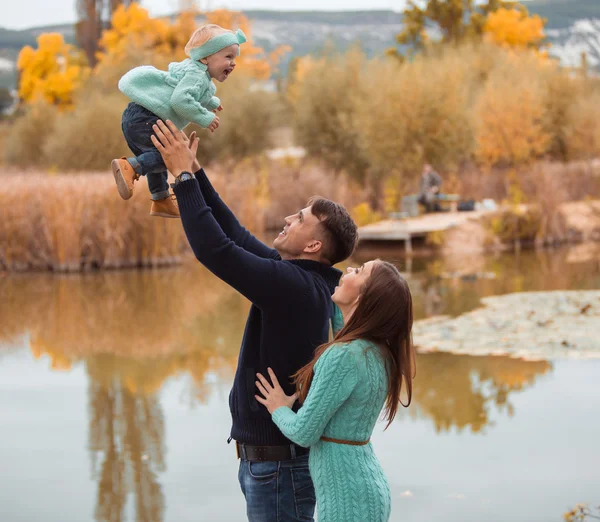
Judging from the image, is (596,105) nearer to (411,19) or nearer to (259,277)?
(411,19)

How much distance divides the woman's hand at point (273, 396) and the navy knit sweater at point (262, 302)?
52mm

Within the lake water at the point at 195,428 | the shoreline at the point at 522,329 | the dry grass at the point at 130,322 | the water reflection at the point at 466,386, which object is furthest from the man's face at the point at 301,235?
the shoreline at the point at 522,329

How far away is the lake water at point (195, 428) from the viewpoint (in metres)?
4.72

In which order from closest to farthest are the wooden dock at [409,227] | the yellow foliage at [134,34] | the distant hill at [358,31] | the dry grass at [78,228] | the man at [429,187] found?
the dry grass at [78,228], the wooden dock at [409,227], the man at [429,187], the yellow foliage at [134,34], the distant hill at [358,31]

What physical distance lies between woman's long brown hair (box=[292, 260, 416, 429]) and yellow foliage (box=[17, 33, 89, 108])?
33.7 meters

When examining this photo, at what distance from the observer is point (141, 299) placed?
11.2 meters

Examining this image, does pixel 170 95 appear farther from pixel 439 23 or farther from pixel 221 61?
pixel 439 23

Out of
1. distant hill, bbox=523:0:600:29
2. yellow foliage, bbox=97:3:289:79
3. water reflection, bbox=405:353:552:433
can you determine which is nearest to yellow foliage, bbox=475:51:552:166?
yellow foliage, bbox=97:3:289:79

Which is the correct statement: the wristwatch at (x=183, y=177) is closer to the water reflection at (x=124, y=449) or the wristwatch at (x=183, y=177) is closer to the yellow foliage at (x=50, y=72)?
the water reflection at (x=124, y=449)

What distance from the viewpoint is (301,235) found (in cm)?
254

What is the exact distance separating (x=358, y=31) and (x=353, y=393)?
272 feet

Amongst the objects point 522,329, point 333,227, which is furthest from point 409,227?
point 333,227

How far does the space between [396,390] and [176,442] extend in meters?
3.52

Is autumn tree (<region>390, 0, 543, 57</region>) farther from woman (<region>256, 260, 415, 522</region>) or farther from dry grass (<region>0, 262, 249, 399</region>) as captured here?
woman (<region>256, 260, 415, 522</region>)
